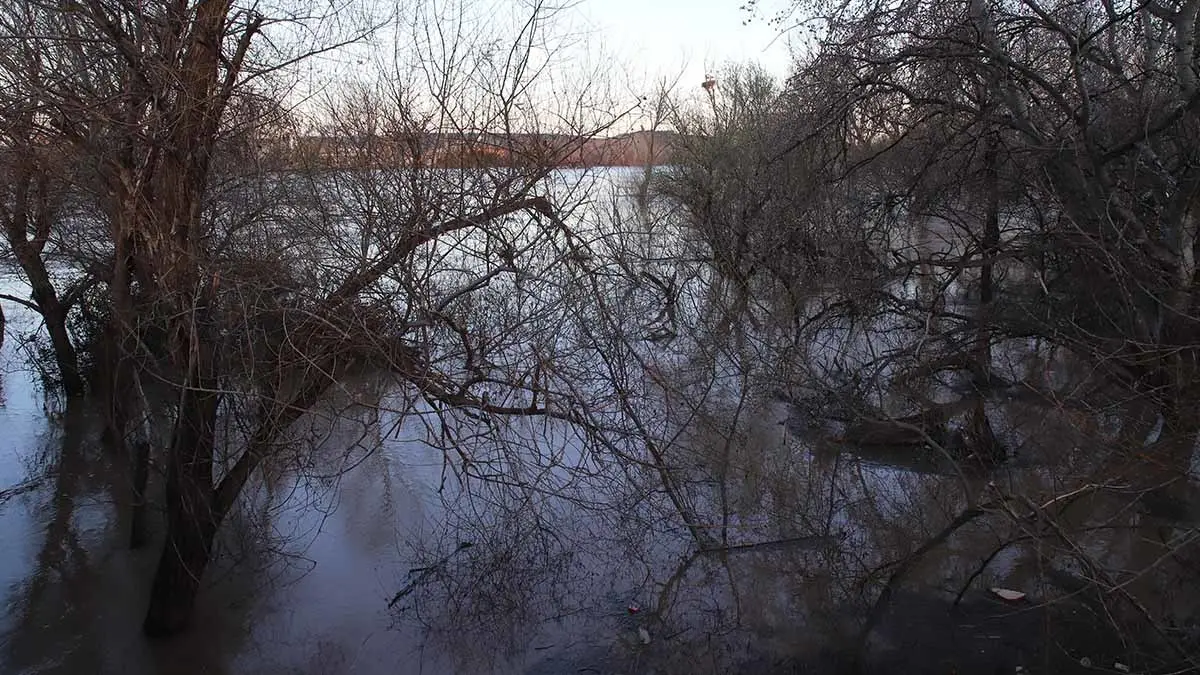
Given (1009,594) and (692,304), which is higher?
(692,304)

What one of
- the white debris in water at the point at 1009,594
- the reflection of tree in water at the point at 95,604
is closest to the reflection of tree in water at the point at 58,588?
the reflection of tree in water at the point at 95,604

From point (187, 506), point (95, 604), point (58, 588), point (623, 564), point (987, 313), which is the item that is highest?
point (187, 506)

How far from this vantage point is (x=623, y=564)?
8.10 metres

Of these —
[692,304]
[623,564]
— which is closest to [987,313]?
[692,304]

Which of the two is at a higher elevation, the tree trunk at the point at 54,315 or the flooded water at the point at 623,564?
the tree trunk at the point at 54,315

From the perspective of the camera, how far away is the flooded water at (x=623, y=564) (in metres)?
6.75

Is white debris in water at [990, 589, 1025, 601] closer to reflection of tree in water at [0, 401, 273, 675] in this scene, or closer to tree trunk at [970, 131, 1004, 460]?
tree trunk at [970, 131, 1004, 460]

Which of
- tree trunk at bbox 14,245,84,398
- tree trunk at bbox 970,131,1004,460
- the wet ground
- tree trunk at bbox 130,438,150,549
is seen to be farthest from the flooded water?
tree trunk at bbox 14,245,84,398

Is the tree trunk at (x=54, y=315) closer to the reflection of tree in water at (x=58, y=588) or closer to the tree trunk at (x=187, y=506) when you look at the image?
the reflection of tree in water at (x=58, y=588)

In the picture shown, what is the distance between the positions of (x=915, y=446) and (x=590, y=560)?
4.73 m

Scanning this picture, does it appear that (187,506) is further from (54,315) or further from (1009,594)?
(54,315)

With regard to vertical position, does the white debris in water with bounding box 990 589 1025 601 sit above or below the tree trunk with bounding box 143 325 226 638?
below

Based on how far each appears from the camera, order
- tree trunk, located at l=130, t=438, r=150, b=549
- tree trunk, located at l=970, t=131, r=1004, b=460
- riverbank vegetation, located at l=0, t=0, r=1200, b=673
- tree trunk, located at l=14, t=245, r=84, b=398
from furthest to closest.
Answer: tree trunk, located at l=14, t=245, r=84, b=398 < tree trunk, located at l=970, t=131, r=1004, b=460 < tree trunk, located at l=130, t=438, r=150, b=549 < riverbank vegetation, located at l=0, t=0, r=1200, b=673

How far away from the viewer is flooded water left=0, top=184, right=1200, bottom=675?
6.75 metres
